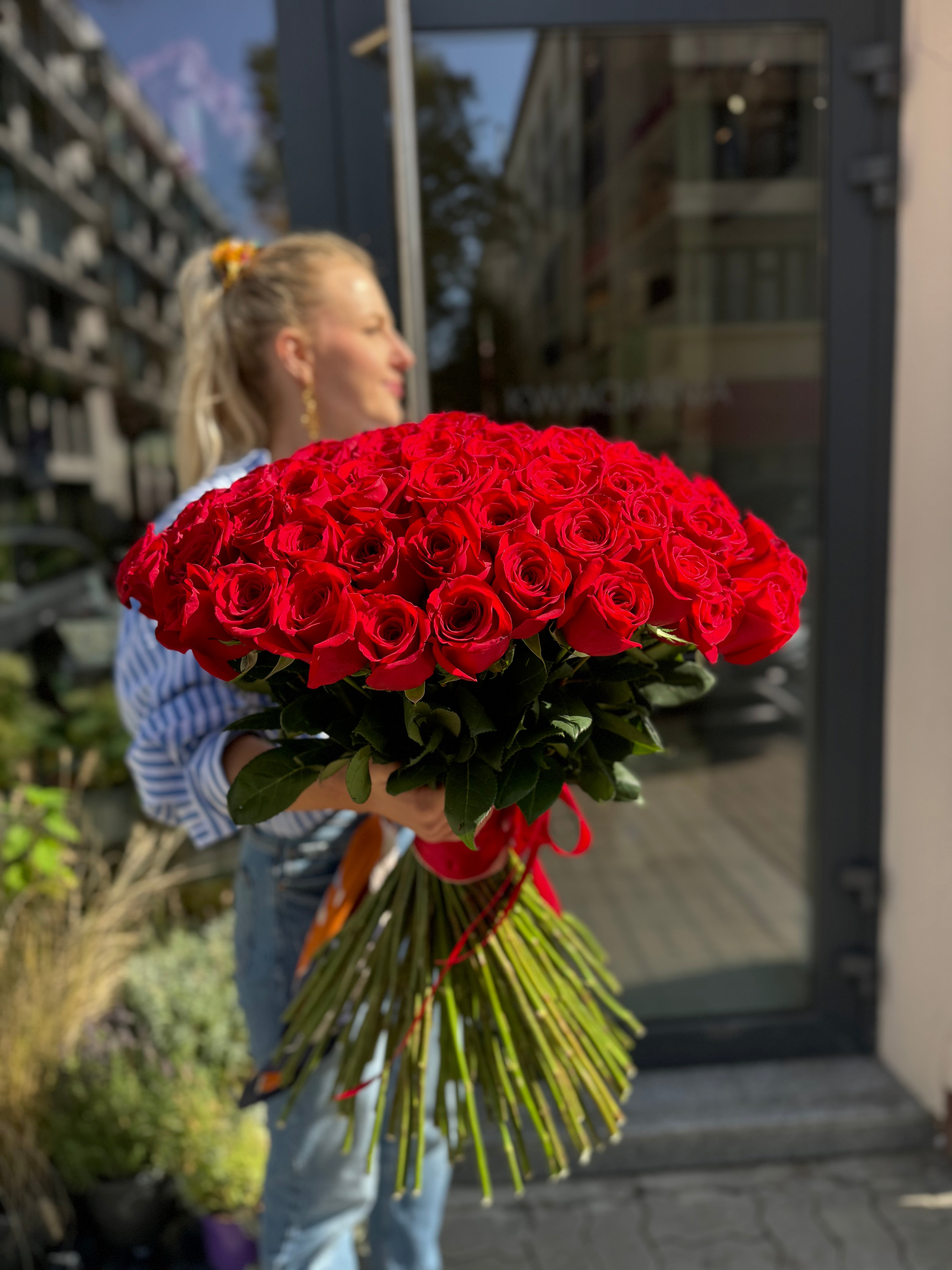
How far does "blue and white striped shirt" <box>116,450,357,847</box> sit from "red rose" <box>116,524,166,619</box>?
314 mm

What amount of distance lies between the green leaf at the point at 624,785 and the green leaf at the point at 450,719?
0.81 ft

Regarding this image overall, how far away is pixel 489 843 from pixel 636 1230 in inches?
65.0

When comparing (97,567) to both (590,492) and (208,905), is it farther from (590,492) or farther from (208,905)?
(590,492)

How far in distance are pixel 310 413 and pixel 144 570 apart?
73 cm

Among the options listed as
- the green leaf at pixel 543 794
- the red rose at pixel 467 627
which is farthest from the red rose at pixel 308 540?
the green leaf at pixel 543 794

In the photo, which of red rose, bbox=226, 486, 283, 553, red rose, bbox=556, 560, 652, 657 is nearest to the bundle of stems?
red rose, bbox=556, 560, 652, 657

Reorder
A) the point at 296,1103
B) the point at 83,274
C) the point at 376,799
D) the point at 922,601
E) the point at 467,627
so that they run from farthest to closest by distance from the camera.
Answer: the point at 83,274 < the point at 922,601 < the point at 296,1103 < the point at 376,799 < the point at 467,627

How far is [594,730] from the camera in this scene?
44.3 inches

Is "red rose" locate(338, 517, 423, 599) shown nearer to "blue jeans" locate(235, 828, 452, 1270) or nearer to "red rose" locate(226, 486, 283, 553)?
"red rose" locate(226, 486, 283, 553)

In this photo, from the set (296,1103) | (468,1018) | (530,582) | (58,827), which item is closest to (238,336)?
(530,582)

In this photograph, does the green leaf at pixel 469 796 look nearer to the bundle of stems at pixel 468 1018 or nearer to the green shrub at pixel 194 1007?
the bundle of stems at pixel 468 1018

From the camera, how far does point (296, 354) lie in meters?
1.64

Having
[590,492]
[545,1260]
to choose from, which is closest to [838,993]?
[545,1260]

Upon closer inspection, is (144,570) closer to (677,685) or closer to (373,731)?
(373,731)
